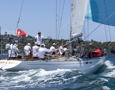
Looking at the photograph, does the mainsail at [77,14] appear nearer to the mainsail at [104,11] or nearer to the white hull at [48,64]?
the mainsail at [104,11]

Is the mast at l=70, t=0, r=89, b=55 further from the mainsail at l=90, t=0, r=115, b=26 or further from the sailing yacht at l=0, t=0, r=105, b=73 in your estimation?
the mainsail at l=90, t=0, r=115, b=26

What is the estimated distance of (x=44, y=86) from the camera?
11680 mm

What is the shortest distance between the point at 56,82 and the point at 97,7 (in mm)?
8350

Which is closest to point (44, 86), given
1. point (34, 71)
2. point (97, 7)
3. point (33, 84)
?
point (33, 84)

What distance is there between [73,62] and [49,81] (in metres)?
3.14

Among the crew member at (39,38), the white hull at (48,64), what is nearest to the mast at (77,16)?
the white hull at (48,64)

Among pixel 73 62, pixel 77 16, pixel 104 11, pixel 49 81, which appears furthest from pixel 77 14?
pixel 49 81

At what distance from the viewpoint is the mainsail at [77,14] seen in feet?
55.0

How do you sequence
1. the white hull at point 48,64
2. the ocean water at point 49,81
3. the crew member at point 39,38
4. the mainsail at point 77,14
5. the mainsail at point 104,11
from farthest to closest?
the mainsail at point 104,11 < the crew member at point 39,38 < the mainsail at point 77,14 < the white hull at point 48,64 < the ocean water at point 49,81

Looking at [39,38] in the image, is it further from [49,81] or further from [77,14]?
[49,81]

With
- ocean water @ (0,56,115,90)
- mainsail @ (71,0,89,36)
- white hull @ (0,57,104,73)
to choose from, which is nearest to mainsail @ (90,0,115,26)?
mainsail @ (71,0,89,36)

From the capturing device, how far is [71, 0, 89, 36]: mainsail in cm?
1677

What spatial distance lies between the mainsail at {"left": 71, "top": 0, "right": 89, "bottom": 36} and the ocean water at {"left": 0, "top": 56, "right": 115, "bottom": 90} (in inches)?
124

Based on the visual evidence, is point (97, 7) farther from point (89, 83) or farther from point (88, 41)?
point (89, 83)
